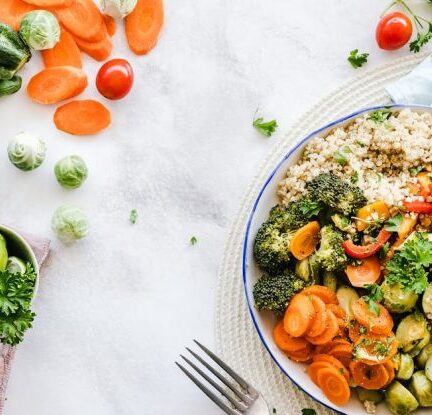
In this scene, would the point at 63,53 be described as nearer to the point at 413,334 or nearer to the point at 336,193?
the point at 336,193

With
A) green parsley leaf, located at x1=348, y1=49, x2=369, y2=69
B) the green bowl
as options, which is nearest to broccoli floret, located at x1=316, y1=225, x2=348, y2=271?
green parsley leaf, located at x1=348, y1=49, x2=369, y2=69

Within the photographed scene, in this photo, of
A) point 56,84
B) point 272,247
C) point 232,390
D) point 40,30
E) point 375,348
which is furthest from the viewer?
point 56,84

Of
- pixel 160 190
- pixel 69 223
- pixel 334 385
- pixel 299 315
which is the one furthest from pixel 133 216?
pixel 334 385

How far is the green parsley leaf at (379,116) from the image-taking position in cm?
314

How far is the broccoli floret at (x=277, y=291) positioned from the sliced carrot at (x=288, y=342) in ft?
0.33

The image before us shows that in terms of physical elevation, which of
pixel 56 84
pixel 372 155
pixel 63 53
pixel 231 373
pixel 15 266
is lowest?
pixel 231 373

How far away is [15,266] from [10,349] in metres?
0.46

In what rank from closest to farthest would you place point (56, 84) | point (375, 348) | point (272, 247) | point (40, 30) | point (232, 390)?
point (375, 348) < point (272, 247) < point (232, 390) < point (40, 30) < point (56, 84)

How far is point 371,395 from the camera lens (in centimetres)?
311

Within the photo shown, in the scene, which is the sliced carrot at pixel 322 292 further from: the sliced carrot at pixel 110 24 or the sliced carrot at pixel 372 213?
the sliced carrot at pixel 110 24

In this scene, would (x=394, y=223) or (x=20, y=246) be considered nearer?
(x=394, y=223)

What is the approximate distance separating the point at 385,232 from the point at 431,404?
74 centimetres

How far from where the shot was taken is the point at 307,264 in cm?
310

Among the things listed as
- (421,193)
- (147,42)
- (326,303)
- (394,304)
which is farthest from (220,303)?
(147,42)
